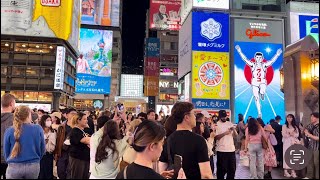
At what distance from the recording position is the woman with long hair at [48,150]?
22.6ft

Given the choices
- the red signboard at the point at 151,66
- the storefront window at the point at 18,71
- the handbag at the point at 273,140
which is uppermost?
the red signboard at the point at 151,66

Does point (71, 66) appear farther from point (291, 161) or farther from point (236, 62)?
point (291, 161)

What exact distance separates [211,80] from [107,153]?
29273 mm

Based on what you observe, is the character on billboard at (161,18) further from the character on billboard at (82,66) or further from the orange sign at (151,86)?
the character on billboard at (82,66)

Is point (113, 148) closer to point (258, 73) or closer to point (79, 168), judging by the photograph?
point (79, 168)

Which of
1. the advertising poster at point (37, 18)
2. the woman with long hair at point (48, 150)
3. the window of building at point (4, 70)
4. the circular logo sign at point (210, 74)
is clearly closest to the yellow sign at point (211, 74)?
→ the circular logo sign at point (210, 74)

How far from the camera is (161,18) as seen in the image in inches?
2660

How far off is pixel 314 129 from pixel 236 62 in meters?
27.3

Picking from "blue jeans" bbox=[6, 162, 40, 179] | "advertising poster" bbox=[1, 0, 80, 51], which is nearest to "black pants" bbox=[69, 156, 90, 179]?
"blue jeans" bbox=[6, 162, 40, 179]

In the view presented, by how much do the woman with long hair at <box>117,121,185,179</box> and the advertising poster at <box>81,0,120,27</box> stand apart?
209ft

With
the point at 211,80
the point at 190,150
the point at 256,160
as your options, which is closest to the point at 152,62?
the point at 211,80

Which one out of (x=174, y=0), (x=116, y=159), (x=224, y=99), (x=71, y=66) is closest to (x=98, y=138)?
(x=116, y=159)

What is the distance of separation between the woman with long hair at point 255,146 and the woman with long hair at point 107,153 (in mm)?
4868

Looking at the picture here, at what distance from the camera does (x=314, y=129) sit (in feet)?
22.1
